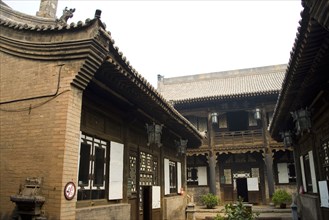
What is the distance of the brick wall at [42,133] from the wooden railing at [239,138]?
1800 cm

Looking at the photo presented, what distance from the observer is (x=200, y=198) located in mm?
22797

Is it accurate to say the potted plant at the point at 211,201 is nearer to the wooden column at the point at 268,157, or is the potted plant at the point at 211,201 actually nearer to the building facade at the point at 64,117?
the wooden column at the point at 268,157

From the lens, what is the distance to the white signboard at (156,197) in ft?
33.4

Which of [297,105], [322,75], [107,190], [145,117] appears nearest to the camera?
[322,75]

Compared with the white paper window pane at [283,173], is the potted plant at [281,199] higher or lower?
lower

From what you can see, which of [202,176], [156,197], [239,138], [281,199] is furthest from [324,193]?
[202,176]

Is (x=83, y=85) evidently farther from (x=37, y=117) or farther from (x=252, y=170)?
(x=252, y=170)

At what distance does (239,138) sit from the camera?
22.2 meters

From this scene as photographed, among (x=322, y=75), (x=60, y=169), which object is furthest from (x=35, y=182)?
(x=322, y=75)

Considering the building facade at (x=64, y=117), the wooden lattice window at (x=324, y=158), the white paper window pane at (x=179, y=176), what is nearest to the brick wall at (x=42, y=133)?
the building facade at (x=64, y=117)

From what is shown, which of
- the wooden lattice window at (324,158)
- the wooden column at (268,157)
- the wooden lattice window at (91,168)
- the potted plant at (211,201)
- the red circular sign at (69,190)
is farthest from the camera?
the wooden column at (268,157)

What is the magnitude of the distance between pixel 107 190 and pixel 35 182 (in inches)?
91.8

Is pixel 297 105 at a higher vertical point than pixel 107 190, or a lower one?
higher

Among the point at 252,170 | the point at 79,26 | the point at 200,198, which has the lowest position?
the point at 200,198
